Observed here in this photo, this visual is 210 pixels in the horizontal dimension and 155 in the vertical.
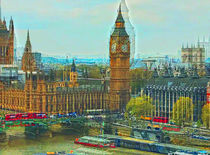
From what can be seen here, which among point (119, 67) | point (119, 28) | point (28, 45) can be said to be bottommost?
point (119, 67)

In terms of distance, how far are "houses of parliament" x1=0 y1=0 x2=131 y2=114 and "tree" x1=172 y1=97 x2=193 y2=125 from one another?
12.1 meters

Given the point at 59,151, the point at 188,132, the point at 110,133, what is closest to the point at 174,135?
the point at 188,132

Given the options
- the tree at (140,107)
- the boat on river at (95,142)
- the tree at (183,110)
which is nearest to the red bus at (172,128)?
the tree at (183,110)

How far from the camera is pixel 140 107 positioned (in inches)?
2287

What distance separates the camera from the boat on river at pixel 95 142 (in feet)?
154

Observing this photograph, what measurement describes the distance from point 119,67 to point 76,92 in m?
6.29

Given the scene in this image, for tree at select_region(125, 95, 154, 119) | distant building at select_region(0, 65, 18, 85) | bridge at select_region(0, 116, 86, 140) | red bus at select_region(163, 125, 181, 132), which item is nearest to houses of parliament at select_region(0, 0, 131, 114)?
bridge at select_region(0, 116, 86, 140)

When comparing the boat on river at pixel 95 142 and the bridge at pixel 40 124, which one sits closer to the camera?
the boat on river at pixel 95 142

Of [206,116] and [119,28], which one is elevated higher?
[119,28]

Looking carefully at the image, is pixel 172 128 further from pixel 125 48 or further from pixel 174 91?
pixel 125 48

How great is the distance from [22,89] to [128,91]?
43.7ft

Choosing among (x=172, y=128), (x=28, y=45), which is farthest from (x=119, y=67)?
(x=28, y=45)

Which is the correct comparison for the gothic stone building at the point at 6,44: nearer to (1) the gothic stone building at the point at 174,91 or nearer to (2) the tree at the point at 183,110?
(1) the gothic stone building at the point at 174,91

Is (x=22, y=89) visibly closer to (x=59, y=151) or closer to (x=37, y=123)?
(x=37, y=123)
